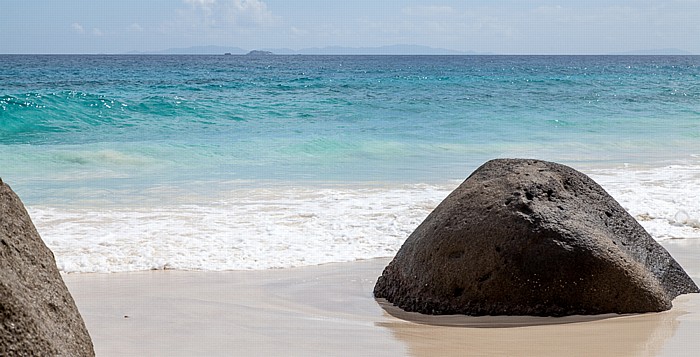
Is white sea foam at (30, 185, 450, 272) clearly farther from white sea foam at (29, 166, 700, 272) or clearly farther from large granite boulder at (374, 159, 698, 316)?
large granite boulder at (374, 159, 698, 316)

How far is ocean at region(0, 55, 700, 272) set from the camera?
6.90 m

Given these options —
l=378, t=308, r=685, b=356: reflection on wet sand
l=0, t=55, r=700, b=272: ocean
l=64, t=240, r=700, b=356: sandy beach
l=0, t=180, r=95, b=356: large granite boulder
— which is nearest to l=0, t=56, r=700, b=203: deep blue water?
l=0, t=55, r=700, b=272: ocean

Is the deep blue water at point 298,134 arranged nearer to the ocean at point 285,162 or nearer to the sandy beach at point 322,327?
the ocean at point 285,162

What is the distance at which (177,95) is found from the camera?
24.6 m

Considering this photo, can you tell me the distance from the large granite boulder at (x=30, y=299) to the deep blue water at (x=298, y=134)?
6460mm

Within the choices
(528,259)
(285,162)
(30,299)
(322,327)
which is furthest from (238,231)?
(285,162)

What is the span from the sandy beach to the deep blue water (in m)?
4.38

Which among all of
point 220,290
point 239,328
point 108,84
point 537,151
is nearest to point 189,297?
point 220,290

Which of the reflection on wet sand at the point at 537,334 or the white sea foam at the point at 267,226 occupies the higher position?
the reflection on wet sand at the point at 537,334

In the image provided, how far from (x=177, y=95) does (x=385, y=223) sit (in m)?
18.1

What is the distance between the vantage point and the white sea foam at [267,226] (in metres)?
6.30

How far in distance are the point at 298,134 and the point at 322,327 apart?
41.8 ft

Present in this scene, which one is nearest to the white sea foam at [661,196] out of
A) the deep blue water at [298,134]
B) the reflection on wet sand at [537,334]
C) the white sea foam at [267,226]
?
the white sea foam at [267,226]

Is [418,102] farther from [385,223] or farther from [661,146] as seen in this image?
[385,223]
